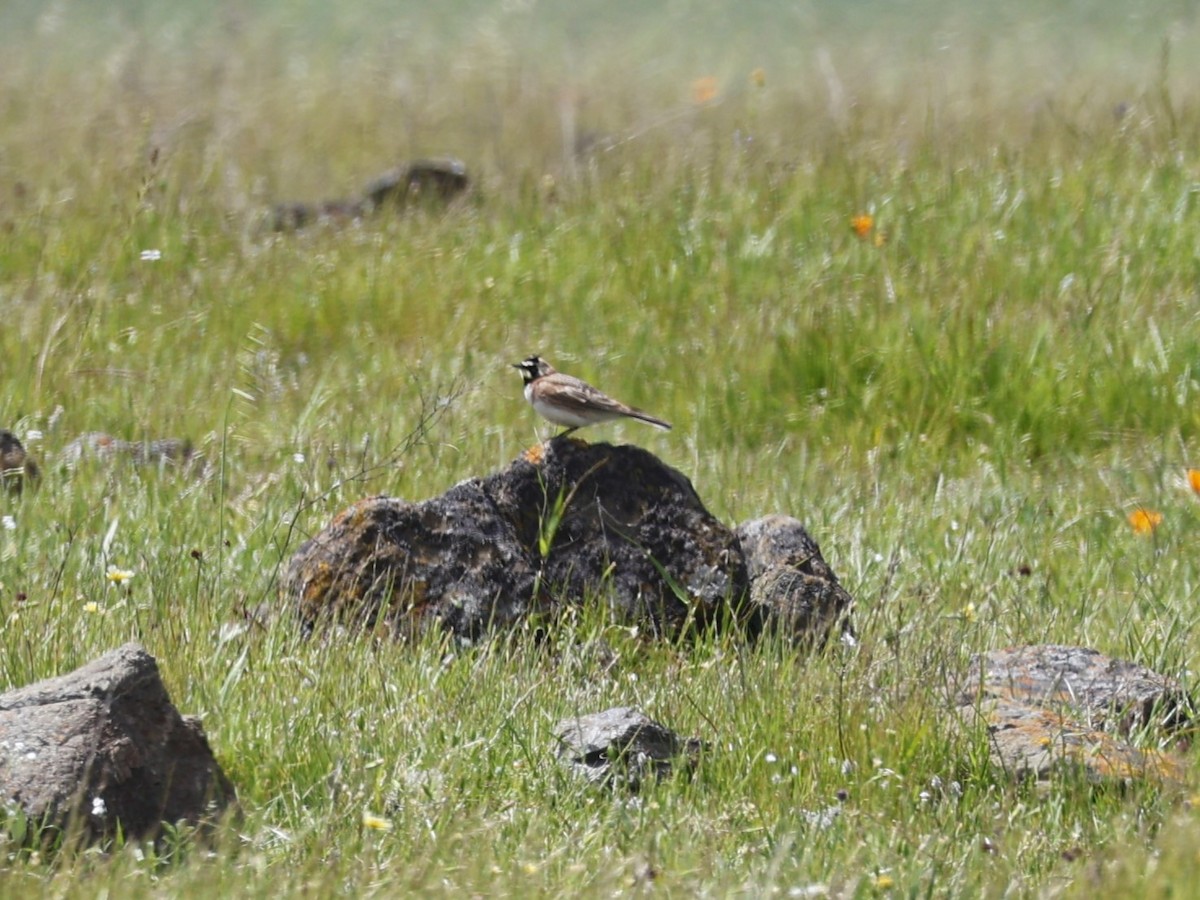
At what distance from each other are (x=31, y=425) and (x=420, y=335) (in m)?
2.16

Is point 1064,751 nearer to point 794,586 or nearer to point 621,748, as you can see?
point 621,748

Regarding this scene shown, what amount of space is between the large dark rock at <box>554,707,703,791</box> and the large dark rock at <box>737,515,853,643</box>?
97 centimetres

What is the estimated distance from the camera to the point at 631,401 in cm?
822

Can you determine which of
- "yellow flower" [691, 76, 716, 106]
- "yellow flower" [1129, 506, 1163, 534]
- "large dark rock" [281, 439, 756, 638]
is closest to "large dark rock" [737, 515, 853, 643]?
"large dark rock" [281, 439, 756, 638]

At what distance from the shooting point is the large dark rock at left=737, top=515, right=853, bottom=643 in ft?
17.1

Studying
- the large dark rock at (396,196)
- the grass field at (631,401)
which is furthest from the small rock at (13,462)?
the large dark rock at (396,196)

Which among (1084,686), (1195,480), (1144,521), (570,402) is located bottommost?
(1144,521)

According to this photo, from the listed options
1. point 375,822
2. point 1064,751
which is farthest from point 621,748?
point 1064,751

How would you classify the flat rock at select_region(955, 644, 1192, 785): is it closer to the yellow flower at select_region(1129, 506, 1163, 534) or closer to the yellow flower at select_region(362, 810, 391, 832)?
the yellow flower at select_region(362, 810, 391, 832)

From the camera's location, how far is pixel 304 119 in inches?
540

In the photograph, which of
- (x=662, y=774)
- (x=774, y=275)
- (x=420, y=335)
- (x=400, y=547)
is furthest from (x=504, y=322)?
(x=662, y=774)

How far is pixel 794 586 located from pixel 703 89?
1100cm

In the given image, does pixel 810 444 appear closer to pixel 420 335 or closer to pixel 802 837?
pixel 420 335

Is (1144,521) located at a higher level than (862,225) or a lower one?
lower
